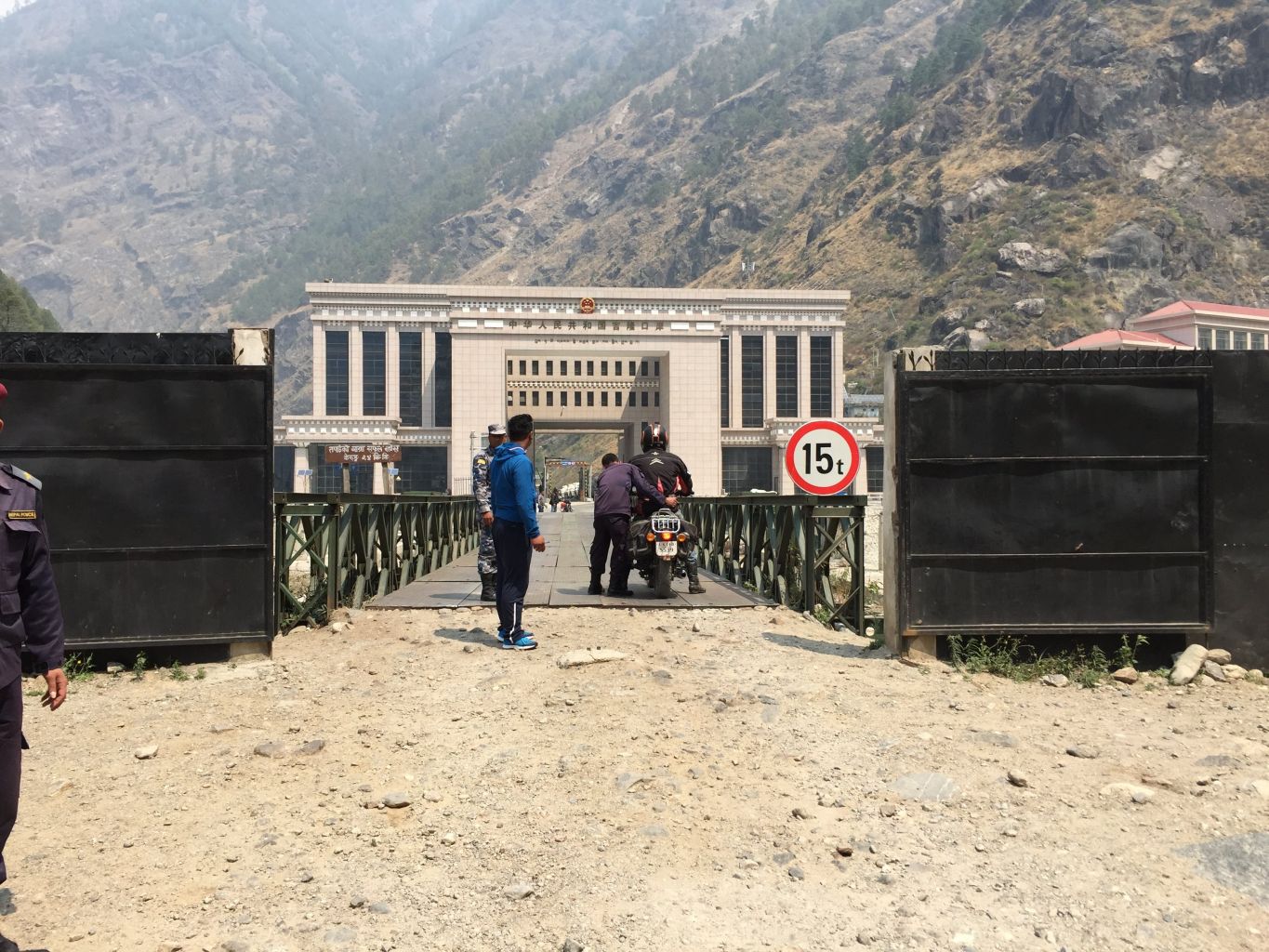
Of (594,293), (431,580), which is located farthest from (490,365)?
(431,580)

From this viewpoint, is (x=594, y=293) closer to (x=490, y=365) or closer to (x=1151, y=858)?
(x=490, y=365)

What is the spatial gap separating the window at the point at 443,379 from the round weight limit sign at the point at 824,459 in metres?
77.6

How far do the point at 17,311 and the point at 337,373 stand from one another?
42803 mm

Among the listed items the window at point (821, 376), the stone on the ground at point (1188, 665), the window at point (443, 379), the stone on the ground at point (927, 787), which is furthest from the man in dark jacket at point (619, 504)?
the window at point (821, 376)

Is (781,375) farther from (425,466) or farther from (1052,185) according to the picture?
(1052,185)

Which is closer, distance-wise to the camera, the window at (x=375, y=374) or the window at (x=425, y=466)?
the window at (x=425, y=466)

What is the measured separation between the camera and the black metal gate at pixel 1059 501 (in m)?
7.77

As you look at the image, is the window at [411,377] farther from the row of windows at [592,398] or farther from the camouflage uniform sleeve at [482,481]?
the camouflage uniform sleeve at [482,481]

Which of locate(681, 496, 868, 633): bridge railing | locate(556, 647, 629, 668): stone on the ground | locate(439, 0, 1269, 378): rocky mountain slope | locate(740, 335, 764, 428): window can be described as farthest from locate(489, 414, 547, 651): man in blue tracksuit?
locate(439, 0, 1269, 378): rocky mountain slope

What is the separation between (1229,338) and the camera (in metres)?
88.2

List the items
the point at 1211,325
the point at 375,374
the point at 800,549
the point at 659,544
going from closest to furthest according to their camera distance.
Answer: the point at 659,544 → the point at 800,549 → the point at 375,374 → the point at 1211,325

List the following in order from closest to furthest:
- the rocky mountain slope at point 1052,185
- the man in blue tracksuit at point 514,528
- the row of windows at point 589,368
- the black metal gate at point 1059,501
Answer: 1. the black metal gate at point 1059,501
2. the man in blue tracksuit at point 514,528
3. the row of windows at point 589,368
4. the rocky mountain slope at point 1052,185

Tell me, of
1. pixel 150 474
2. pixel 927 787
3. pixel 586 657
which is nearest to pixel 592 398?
pixel 150 474

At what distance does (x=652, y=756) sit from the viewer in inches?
222
